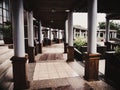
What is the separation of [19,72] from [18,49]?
0.73m

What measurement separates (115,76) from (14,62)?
3.32 metres

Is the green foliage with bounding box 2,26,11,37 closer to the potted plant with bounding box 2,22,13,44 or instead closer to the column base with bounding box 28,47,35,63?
the potted plant with bounding box 2,22,13,44

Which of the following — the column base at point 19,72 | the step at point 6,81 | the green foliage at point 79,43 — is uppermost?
the green foliage at point 79,43

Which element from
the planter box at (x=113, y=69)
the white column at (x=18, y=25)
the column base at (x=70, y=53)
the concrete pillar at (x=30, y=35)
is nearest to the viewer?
the white column at (x=18, y=25)

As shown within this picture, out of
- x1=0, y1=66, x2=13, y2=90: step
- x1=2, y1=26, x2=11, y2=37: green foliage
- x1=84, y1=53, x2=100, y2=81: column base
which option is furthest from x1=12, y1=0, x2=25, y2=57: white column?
x1=2, y1=26, x2=11, y2=37: green foliage

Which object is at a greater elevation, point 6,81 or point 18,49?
point 18,49

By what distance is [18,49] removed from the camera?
4504mm

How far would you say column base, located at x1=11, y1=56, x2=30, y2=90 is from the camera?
445 centimetres

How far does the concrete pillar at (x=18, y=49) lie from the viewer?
14.4ft

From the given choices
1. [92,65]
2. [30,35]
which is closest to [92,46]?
[92,65]

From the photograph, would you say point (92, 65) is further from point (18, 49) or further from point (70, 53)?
point (70, 53)

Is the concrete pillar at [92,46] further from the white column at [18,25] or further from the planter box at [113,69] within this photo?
the white column at [18,25]

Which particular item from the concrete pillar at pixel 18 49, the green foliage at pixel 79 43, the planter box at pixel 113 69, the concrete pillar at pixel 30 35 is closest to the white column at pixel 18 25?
the concrete pillar at pixel 18 49

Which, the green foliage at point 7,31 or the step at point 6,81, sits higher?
the green foliage at point 7,31
